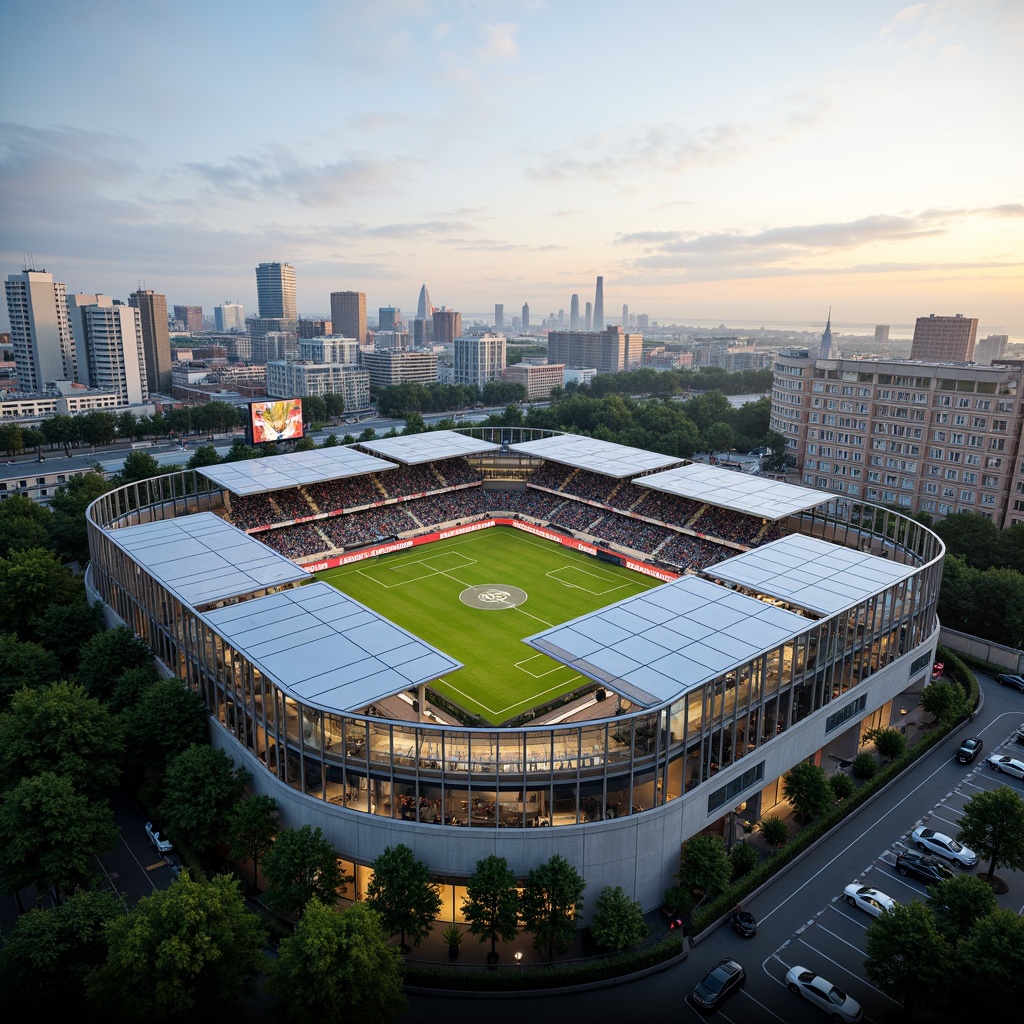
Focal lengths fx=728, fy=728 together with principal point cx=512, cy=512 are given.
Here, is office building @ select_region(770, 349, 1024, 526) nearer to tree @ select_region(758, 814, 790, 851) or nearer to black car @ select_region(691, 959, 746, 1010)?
tree @ select_region(758, 814, 790, 851)

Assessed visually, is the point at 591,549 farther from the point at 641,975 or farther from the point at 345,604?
the point at 641,975

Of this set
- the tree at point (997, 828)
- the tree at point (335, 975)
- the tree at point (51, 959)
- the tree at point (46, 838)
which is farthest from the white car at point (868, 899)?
the tree at point (46, 838)

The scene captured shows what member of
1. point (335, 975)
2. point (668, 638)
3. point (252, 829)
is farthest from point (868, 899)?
point (252, 829)

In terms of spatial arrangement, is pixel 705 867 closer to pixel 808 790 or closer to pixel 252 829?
pixel 808 790

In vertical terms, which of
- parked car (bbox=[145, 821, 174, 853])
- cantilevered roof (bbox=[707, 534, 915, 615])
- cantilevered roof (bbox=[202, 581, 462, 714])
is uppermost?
cantilevered roof (bbox=[707, 534, 915, 615])

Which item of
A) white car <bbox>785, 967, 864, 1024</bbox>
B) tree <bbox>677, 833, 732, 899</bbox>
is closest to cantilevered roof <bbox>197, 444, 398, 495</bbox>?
tree <bbox>677, 833, 732, 899</bbox>

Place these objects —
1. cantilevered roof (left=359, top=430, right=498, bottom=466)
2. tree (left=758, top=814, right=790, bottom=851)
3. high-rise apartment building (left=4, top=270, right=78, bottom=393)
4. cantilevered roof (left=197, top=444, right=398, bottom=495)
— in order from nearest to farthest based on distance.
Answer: tree (left=758, top=814, right=790, bottom=851) < cantilevered roof (left=197, top=444, right=398, bottom=495) < cantilevered roof (left=359, top=430, right=498, bottom=466) < high-rise apartment building (left=4, top=270, right=78, bottom=393)

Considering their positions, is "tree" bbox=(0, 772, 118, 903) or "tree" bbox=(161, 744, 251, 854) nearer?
"tree" bbox=(0, 772, 118, 903)

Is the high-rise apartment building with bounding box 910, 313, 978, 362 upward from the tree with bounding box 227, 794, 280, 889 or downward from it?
upward
